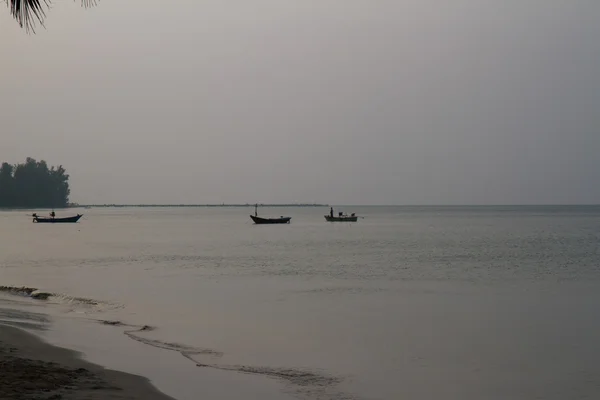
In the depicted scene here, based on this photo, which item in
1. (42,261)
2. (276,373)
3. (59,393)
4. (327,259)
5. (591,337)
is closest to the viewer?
(59,393)

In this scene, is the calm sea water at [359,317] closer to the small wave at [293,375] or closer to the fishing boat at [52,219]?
the small wave at [293,375]

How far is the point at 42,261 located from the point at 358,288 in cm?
2230

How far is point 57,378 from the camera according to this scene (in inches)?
386

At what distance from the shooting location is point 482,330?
Answer: 18234mm

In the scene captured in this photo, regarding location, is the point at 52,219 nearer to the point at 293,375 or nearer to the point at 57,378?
the point at 293,375

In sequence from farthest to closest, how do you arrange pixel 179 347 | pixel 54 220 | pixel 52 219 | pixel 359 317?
pixel 54 220 → pixel 52 219 → pixel 359 317 → pixel 179 347

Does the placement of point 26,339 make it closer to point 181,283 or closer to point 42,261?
point 181,283

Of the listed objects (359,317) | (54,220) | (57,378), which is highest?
(54,220)

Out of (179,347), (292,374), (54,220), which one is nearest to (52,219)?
(54,220)

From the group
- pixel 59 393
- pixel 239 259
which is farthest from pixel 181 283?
pixel 59 393

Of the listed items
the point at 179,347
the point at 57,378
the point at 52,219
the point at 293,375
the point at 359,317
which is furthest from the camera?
the point at 52,219

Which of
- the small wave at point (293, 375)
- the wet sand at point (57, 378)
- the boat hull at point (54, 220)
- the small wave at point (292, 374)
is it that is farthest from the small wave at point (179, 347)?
the boat hull at point (54, 220)

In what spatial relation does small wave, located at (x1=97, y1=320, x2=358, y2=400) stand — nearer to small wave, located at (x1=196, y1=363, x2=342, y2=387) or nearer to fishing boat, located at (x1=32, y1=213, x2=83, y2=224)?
small wave, located at (x1=196, y1=363, x2=342, y2=387)

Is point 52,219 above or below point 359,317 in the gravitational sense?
above
